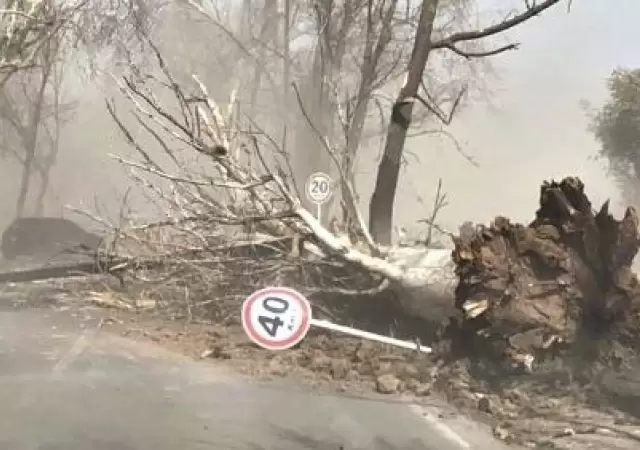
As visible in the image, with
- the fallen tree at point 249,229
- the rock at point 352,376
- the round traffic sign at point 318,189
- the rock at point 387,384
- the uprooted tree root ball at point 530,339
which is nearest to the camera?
the rock at point 387,384

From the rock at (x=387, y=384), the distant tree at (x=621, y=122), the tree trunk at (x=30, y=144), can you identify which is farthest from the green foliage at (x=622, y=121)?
the tree trunk at (x=30, y=144)

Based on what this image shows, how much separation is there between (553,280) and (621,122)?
21.9ft

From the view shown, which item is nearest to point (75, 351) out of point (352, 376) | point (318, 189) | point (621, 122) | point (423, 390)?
point (352, 376)

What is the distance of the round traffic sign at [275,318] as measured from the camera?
11.7 ft

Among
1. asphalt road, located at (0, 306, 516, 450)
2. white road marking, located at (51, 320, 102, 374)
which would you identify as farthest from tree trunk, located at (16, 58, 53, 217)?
asphalt road, located at (0, 306, 516, 450)

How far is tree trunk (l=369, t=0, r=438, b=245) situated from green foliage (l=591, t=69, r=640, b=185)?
3731 mm

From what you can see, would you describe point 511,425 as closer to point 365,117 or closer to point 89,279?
point 89,279

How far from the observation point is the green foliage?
32.7 feet

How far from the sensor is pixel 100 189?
10.9 metres

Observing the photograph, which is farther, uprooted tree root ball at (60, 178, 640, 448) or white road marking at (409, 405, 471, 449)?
uprooted tree root ball at (60, 178, 640, 448)

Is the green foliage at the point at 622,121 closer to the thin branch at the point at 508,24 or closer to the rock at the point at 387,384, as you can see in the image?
the thin branch at the point at 508,24

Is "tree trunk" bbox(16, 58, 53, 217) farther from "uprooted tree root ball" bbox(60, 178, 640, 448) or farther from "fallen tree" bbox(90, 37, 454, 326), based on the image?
"uprooted tree root ball" bbox(60, 178, 640, 448)

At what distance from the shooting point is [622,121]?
34.2 ft

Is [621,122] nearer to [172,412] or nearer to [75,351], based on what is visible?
[75,351]
